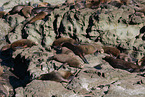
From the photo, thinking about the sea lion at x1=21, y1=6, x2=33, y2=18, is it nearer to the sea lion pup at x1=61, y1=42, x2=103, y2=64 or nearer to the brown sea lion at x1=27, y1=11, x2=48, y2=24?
the brown sea lion at x1=27, y1=11, x2=48, y2=24

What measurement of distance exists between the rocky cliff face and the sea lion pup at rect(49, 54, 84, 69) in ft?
0.52

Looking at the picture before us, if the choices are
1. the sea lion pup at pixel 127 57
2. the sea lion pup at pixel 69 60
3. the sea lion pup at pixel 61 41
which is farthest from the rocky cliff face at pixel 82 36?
the sea lion pup at pixel 61 41

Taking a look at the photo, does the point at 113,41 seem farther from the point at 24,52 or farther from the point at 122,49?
the point at 24,52

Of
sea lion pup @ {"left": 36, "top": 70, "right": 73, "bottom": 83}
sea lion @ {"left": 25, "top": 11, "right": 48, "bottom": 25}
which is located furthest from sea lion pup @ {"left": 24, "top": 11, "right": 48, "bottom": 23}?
sea lion pup @ {"left": 36, "top": 70, "right": 73, "bottom": 83}

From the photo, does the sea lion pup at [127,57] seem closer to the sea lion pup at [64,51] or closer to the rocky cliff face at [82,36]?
the rocky cliff face at [82,36]

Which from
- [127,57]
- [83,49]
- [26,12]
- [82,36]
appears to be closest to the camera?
[83,49]

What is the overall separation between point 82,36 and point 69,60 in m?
2.00

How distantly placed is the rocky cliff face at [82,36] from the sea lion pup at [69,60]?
0.52 ft

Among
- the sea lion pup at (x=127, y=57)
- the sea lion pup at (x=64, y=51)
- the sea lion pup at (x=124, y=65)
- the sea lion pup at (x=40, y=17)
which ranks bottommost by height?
the sea lion pup at (x=127, y=57)

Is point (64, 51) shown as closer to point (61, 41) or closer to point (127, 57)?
point (61, 41)

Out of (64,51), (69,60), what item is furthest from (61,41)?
(69,60)

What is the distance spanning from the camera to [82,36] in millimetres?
7453

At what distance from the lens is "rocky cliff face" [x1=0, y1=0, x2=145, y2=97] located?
4934 mm

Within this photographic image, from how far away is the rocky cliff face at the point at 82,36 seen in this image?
16.2 feet
